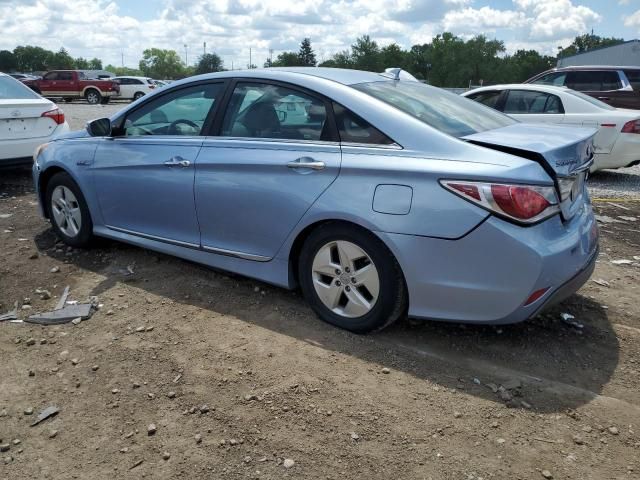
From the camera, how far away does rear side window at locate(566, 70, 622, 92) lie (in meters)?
11.9

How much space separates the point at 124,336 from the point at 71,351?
31cm

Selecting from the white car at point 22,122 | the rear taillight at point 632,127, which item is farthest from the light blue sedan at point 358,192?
the rear taillight at point 632,127

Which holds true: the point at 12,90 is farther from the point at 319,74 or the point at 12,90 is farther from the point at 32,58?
the point at 32,58

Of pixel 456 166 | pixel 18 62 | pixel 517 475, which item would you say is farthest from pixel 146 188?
pixel 18 62

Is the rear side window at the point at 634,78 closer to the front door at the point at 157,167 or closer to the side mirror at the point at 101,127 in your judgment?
the front door at the point at 157,167

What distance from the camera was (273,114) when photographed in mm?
3844

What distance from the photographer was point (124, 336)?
361 cm

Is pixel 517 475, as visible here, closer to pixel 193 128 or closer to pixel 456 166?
pixel 456 166

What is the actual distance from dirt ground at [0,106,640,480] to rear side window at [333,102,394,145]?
3.78 ft

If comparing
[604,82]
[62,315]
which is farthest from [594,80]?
[62,315]

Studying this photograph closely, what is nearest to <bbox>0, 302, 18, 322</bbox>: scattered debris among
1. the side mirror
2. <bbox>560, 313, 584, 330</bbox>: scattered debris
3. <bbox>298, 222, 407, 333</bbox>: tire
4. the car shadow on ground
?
the car shadow on ground

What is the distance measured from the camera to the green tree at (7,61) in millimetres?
88031

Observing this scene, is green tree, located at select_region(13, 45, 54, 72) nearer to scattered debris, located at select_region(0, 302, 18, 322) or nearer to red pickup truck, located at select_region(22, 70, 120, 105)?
red pickup truck, located at select_region(22, 70, 120, 105)

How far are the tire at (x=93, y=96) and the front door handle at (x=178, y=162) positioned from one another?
30.3m
